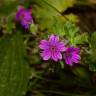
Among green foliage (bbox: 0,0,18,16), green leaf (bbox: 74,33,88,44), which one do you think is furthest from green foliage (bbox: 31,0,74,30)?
green leaf (bbox: 74,33,88,44)

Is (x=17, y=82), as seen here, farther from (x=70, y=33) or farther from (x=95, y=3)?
(x=95, y=3)

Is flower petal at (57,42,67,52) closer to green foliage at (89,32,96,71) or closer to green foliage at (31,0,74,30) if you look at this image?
green foliage at (89,32,96,71)

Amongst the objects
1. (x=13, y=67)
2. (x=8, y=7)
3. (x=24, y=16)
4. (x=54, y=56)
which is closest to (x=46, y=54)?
(x=54, y=56)

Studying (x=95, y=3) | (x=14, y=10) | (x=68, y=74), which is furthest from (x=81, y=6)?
(x=68, y=74)

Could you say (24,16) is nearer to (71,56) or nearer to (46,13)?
(46,13)

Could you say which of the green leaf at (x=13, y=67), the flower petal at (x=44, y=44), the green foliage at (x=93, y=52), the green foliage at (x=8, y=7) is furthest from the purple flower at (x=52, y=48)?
the green foliage at (x=8, y=7)

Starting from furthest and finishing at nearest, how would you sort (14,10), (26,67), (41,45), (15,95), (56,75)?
(14,10)
(56,75)
(26,67)
(15,95)
(41,45)
